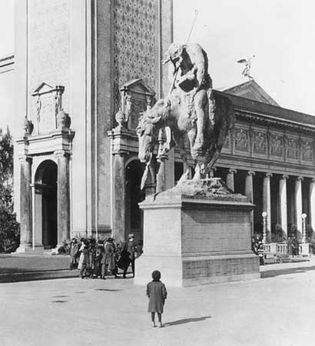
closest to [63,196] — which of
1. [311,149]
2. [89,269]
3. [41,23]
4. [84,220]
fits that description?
[84,220]

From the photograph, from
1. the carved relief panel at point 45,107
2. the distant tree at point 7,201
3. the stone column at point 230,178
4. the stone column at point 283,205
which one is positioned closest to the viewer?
the carved relief panel at point 45,107

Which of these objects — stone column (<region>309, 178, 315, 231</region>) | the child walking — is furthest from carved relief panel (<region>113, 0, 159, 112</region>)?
the child walking

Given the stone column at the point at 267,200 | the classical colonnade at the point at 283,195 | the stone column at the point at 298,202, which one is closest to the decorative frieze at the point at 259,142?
the classical colonnade at the point at 283,195

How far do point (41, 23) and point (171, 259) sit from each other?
26512 millimetres

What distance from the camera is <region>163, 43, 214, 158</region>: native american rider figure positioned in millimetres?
19250

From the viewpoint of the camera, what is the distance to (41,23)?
40625 mm

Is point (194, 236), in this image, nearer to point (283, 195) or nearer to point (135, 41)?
point (135, 41)

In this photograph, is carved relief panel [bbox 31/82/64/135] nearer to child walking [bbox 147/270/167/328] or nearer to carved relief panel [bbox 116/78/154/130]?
carved relief panel [bbox 116/78/154/130]

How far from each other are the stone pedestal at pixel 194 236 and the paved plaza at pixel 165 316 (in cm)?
62

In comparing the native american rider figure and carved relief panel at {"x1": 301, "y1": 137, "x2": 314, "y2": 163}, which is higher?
carved relief panel at {"x1": 301, "y1": 137, "x2": 314, "y2": 163}

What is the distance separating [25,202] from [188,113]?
22.3m

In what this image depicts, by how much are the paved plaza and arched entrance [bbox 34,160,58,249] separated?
21822 mm

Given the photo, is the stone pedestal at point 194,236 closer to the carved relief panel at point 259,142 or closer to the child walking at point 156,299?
the child walking at point 156,299

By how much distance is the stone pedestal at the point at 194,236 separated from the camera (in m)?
17.9
